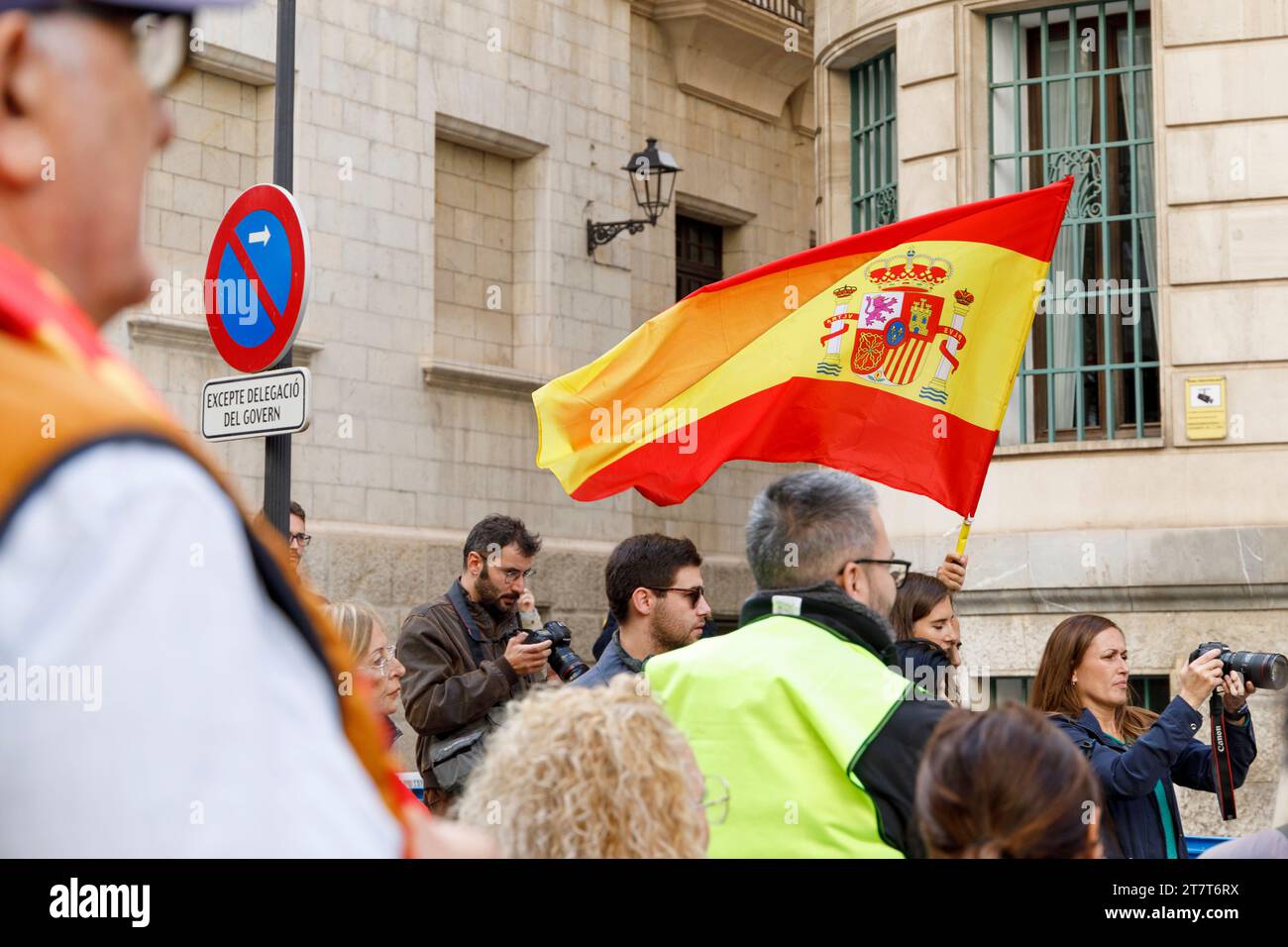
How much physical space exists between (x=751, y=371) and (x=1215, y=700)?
2.44m

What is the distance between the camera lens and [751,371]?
7953 millimetres

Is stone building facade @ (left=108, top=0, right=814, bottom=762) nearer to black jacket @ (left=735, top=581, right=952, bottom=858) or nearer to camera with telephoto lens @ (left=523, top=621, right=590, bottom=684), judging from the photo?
camera with telephoto lens @ (left=523, top=621, right=590, bottom=684)

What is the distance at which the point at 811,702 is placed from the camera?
3768 millimetres

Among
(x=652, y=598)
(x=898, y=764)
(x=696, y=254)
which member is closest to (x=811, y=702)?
(x=898, y=764)

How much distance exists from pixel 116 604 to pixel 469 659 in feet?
22.1

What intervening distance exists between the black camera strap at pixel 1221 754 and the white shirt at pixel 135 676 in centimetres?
600

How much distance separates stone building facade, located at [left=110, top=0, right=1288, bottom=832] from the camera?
11727 millimetres

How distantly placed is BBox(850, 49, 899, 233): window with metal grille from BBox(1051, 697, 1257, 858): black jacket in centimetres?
766

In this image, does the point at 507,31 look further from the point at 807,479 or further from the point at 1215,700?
the point at 807,479

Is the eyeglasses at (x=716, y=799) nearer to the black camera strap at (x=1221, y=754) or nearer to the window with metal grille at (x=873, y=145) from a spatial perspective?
the black camera strap at (x=1221, y=754)

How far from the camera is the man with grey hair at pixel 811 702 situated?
3664mm

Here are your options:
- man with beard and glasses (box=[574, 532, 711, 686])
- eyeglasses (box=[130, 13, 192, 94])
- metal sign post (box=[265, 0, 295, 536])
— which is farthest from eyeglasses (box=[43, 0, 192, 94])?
metal sign post (box=[265, 0, 295, 536])
